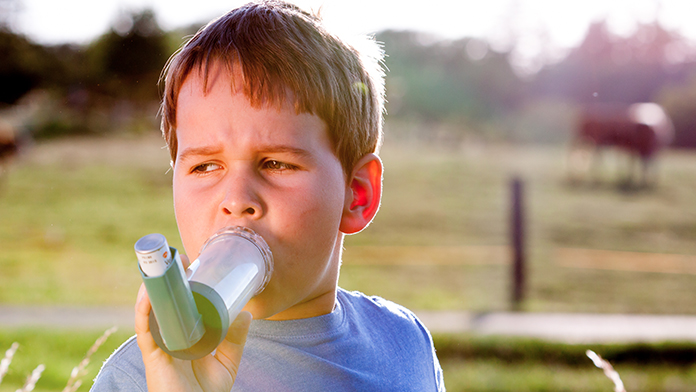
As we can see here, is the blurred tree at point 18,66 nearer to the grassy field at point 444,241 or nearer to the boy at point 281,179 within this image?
the grassy field at point 444,241

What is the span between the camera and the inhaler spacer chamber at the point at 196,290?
0.72 m

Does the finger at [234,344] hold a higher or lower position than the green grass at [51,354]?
higher

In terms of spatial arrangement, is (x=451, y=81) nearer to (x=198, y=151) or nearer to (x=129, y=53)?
(x=129, y=53)

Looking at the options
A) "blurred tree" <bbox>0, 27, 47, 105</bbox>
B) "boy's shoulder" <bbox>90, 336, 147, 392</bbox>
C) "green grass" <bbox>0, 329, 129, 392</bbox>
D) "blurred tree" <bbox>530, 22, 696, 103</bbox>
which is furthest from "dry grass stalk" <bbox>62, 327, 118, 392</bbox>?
"blurred tree" <bbox>530, 22, 696, 103</bbox>

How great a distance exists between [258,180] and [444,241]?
36.7ft

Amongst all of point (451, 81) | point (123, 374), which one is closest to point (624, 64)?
point (451, 81)

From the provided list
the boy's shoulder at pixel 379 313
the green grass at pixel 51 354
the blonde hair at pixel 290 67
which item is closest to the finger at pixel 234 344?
the blonde hair at pixel 290 67

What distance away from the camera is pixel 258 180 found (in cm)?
115

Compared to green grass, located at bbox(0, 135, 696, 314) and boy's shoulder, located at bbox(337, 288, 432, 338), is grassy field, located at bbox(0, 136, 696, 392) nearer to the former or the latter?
green grass, located at bbox(0, 135, 696, 314)

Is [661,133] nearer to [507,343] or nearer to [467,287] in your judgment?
[467,287]

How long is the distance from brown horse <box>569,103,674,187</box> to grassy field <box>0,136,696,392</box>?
0.74m

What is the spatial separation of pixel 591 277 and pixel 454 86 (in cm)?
1838

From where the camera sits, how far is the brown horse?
16500 mm

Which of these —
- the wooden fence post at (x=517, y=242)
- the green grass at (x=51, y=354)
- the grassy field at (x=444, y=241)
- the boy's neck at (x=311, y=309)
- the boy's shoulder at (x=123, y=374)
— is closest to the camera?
the boy's shoulder at (x=123, y=374)
